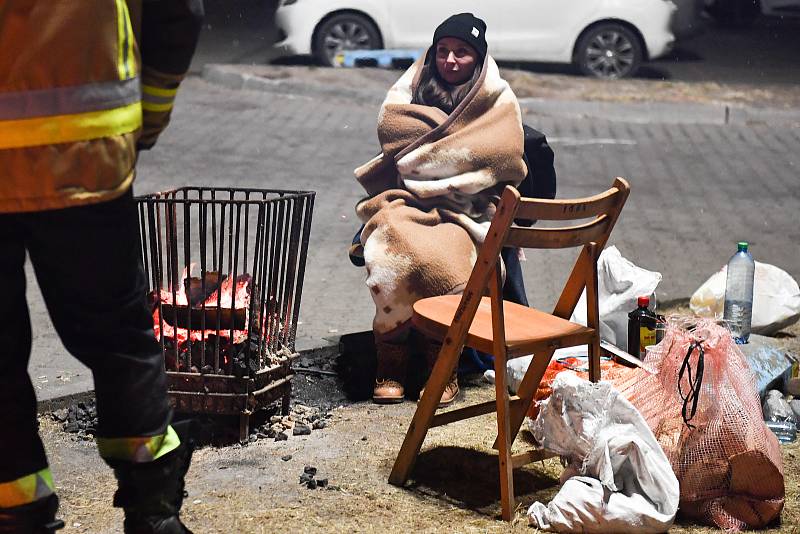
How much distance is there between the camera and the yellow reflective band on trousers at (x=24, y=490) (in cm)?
252

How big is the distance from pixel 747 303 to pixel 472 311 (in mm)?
1890

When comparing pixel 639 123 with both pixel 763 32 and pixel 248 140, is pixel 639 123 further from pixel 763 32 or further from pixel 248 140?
pixel 763 32

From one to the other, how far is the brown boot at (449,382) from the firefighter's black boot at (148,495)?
2068 millimetres

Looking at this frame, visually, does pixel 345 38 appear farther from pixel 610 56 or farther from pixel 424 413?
pixel 424 413

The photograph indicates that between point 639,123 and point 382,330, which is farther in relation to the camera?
point 639,123

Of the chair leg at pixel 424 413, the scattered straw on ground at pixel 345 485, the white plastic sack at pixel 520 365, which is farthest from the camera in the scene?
the white plastic sack at pixel 520 365

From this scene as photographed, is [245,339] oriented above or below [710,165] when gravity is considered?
above

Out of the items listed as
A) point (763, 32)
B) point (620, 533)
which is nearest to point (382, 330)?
point (620, 533)

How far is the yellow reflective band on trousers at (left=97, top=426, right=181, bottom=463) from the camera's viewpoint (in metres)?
2.59

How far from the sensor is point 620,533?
3.45 metres

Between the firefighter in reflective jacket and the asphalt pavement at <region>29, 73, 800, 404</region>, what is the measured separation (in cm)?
207

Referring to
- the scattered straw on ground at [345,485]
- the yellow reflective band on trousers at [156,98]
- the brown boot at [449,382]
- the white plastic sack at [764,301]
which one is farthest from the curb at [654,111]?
the yellow reflective band on trousers at [156,98]

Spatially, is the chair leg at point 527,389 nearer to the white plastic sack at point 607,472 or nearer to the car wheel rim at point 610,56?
the white plastic sack at point 607,472

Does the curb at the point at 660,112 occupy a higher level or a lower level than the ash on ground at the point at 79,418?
lower
